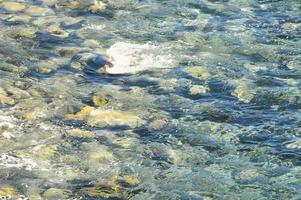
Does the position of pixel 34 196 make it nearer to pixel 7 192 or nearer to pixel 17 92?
pixel 7 192

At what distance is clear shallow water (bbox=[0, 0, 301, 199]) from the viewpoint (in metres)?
6.63

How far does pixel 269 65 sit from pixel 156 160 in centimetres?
358

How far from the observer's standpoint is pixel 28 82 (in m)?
9.02

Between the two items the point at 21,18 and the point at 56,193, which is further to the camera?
the point at 21,18

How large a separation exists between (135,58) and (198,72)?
48.8 inches

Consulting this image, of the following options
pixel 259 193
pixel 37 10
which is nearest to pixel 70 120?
pixel 259 193

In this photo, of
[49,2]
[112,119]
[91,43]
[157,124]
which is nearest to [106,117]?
[112,119]

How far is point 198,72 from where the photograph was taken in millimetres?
9523

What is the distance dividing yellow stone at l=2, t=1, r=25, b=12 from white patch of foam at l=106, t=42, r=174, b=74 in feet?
9.22

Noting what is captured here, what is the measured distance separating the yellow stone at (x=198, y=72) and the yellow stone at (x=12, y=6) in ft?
14.7

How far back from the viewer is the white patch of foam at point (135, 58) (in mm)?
9797

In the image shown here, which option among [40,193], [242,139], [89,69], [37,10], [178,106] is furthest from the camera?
[37,10]

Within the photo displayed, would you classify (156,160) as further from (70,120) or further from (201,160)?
(70,120)

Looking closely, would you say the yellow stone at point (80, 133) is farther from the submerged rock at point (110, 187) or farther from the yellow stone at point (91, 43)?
the yellow stone at point (91, 43)
